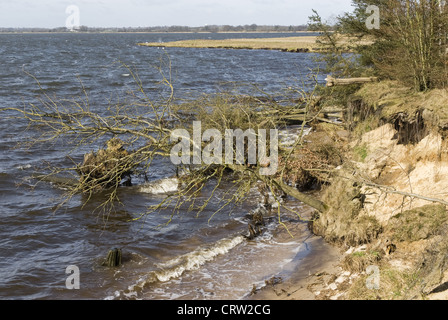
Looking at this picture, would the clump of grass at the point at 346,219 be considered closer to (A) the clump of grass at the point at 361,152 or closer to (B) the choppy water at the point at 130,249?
(B) the choppy water at the point at 130,249

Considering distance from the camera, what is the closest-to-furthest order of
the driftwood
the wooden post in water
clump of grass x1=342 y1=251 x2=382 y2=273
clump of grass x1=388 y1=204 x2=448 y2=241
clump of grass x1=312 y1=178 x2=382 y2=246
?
clump of grass x1=342 y1=251 x2=382 y2=273, clump of grass x1=388 y1=204 x2=448 y2=241, clump of grass x1=312 y1=178 x2=382 y2=246, the wooden post in water, the driftwood

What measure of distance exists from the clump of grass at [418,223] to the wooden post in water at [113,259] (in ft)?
18.2

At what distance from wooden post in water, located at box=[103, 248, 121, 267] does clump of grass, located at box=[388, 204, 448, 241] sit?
554 cm

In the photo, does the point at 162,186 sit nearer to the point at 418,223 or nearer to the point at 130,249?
the point at 130,249

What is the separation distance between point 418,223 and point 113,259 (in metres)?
6.07

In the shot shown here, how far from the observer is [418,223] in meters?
8.32

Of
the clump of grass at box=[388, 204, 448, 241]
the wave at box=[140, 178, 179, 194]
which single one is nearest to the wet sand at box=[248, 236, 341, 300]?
the clump of grass at box=[388, 204, 448, 241]

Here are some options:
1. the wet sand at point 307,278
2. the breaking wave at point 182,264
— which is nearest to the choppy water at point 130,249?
the breaking wave at point 182,264

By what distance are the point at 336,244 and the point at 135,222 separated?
5506 millimetres

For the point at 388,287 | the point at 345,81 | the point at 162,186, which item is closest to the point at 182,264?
the point at 388,287

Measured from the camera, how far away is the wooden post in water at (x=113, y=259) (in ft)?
32.2

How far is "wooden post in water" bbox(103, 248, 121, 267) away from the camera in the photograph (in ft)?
32.2

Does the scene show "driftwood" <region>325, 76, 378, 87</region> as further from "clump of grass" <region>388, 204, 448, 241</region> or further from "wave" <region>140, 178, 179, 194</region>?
"clump of grass" <region>388, 204, 448, 241</region>
